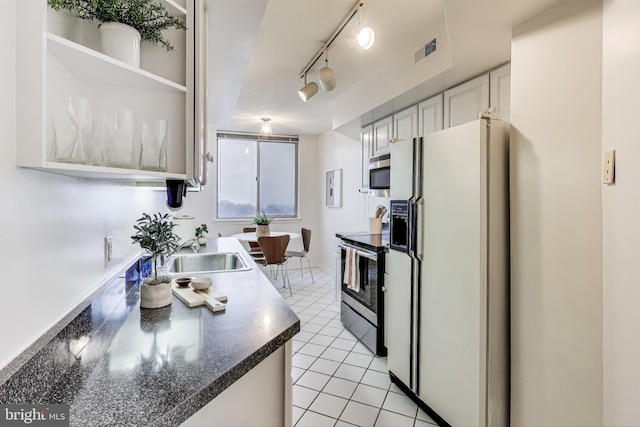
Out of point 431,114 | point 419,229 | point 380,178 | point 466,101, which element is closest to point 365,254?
point 380,178

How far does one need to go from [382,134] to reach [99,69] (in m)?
2.74

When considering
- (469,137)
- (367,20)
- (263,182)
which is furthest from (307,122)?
(469,137)

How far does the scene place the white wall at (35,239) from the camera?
0.66m

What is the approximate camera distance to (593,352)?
1.23 m

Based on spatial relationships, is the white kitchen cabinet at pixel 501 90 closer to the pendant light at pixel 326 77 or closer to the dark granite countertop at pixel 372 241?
the pendant light at pixel 326 77

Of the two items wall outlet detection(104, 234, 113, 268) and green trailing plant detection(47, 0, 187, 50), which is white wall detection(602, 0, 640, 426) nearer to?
green trailing plant detection(47, 0, 187, 50)

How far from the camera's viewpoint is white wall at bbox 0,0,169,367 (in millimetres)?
660

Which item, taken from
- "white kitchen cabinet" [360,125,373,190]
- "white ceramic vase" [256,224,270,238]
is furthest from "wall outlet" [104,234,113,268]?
"white ceramic vase" [256,224,270,238]

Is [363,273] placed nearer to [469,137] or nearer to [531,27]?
[469,137]

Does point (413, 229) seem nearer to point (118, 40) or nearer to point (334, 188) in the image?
point (118, 40)

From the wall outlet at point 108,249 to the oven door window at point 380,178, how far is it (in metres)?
2.17

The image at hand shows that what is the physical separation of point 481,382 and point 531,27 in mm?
1739

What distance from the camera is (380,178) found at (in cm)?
300

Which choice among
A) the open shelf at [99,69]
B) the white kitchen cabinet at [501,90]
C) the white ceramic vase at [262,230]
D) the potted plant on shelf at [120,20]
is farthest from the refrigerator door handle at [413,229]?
the white ceramic vase at [262,230]
